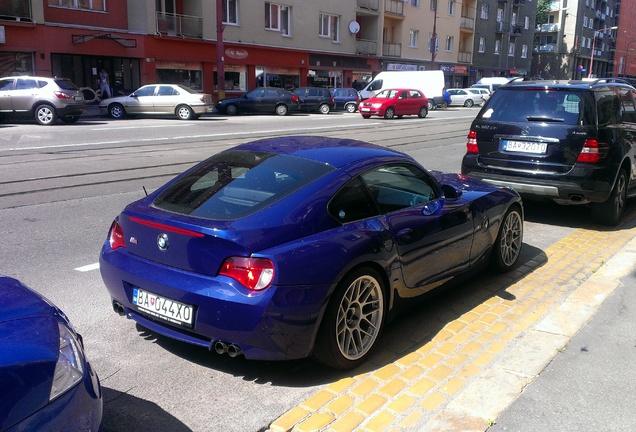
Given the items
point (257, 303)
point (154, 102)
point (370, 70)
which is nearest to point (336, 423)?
point (257, 303)

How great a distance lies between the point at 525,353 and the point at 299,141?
2.23 metres

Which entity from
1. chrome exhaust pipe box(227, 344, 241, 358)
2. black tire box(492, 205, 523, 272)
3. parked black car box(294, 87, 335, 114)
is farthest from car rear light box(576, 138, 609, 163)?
parked black car box(294, 87, 335, 114)

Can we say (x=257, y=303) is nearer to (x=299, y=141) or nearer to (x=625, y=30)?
(x=299, y=141)

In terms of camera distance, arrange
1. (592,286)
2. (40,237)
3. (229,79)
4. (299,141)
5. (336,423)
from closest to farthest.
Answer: (336,423) → (299,141) → (592,286) → (40,237) → (229,79)

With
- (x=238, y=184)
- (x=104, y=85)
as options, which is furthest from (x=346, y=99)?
(x=238, y=184)

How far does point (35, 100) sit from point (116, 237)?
18794mm

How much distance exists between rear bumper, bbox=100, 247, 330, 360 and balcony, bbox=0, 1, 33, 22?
85.9 feet

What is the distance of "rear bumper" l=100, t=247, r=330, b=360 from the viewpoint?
323 centimetres

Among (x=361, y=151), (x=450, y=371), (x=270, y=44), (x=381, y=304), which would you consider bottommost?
(x=450, y=371)

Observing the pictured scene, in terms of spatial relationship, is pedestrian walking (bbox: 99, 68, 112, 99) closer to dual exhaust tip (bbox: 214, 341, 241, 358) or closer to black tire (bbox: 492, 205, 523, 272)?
black tire (bbox: 492, 205, 523, 272)

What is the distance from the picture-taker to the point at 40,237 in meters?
6.38

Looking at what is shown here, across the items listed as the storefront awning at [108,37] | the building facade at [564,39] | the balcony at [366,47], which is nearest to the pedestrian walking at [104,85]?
the storefront awning at [108,37]

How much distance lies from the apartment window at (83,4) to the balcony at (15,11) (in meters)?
1.40

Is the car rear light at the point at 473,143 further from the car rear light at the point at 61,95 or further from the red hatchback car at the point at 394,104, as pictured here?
the red hatchback car at the point at 394,104
